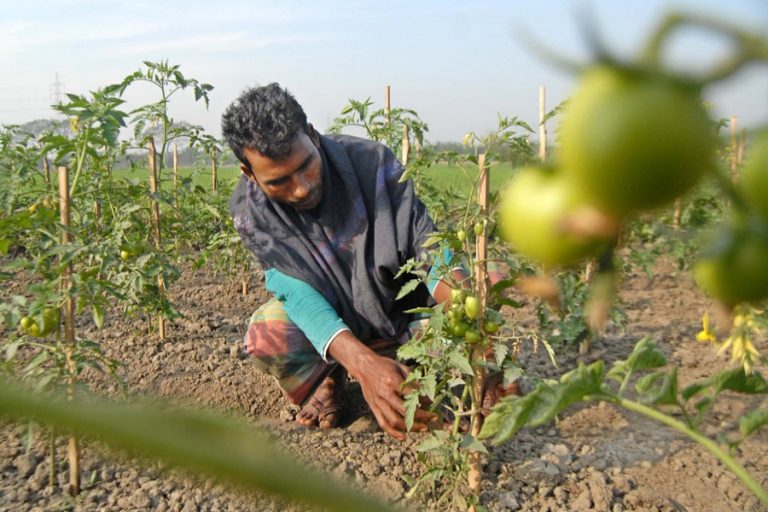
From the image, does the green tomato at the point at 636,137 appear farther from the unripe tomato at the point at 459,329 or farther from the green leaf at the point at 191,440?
the unripe tomato at the point at 459,329

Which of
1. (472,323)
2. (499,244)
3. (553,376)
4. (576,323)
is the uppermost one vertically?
(499,244)

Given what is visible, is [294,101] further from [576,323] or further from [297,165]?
[576,323]

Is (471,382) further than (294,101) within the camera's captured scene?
No

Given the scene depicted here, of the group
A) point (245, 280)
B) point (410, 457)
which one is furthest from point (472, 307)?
point (245, 280)

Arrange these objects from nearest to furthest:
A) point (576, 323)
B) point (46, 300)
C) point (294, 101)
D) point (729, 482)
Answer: point (46, 300), point (729, 482), point (294, 101), point (576, 323)

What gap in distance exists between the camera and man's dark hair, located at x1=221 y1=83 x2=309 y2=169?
8.35 feet

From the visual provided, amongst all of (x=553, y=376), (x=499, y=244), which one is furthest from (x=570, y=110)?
(x=553, y=376)

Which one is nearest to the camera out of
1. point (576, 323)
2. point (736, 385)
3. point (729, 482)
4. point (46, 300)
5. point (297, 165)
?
point (736, 385)

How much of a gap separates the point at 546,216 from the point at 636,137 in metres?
0.05

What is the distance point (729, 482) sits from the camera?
8.07 feet

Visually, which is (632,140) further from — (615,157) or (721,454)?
(721,454)

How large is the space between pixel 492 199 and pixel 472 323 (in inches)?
16.4

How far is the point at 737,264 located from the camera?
29 cm

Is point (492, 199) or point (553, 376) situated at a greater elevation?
point (492, 199)
